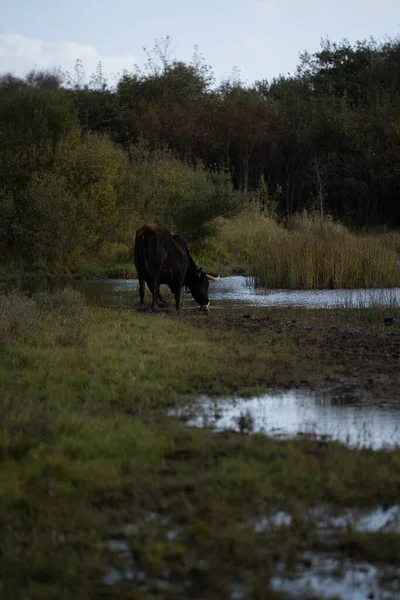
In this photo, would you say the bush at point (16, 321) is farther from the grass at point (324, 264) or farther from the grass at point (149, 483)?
the grass at point (324, 264)

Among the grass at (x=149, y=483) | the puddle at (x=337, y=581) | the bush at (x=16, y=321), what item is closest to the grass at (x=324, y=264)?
the bush at (x=16, y=321)

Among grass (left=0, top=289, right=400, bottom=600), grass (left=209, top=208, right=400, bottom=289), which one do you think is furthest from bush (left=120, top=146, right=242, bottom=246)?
grass (left=0, top=289, right=400, bottom=600)

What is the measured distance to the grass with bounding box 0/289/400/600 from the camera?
481 centimetres

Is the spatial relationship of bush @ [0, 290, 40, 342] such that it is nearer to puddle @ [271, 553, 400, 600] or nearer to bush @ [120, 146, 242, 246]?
puddle @ [271, 553, 400, 600]

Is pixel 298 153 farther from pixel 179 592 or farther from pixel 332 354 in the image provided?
pixel 179 592

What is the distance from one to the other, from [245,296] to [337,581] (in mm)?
17040

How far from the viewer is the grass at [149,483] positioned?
4809 millimetres

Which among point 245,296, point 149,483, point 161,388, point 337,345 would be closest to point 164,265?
point 245,296

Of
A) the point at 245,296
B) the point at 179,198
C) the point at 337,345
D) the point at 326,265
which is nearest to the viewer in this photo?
the point at 337,345

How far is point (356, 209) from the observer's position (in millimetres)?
43438

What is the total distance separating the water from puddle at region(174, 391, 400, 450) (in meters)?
8.92

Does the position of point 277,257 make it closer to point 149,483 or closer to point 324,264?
point 324,264

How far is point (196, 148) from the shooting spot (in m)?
45.2

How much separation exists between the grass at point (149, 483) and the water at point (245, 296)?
8397 mm
